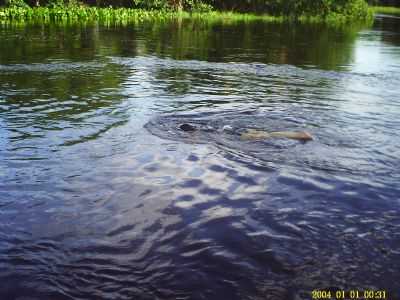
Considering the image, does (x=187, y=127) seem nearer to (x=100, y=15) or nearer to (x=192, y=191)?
(x=192, y=191)

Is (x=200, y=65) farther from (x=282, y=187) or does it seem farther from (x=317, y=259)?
(x=317, y=259)

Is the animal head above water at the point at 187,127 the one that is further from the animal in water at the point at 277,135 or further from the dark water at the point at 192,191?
the animal in water at the point at 277,135

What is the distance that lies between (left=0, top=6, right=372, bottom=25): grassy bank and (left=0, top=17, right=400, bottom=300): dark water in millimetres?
29819

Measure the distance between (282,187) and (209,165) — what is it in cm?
151

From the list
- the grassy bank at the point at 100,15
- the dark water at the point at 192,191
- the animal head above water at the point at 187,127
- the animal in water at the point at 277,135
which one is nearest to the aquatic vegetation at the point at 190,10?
the grassy bank at the point at 100,15

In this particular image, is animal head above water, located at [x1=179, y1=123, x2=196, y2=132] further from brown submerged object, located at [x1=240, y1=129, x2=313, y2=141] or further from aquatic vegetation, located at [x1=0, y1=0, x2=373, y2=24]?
aquatic vegetation, located at [x1=0, y1=0, x2=373, y2=24]

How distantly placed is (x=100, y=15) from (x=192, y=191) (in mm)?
44259

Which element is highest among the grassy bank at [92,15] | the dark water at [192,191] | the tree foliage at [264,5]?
the tree foliage at [264,5]

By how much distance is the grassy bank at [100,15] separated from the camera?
4291 cm

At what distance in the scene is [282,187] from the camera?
760 centimetres

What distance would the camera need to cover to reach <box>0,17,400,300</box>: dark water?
5.21 m

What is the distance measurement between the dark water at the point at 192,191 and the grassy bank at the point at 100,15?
97.8ft

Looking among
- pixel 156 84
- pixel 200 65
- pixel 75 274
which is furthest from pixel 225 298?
pixel 200 65

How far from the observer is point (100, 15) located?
4797 centimetres
